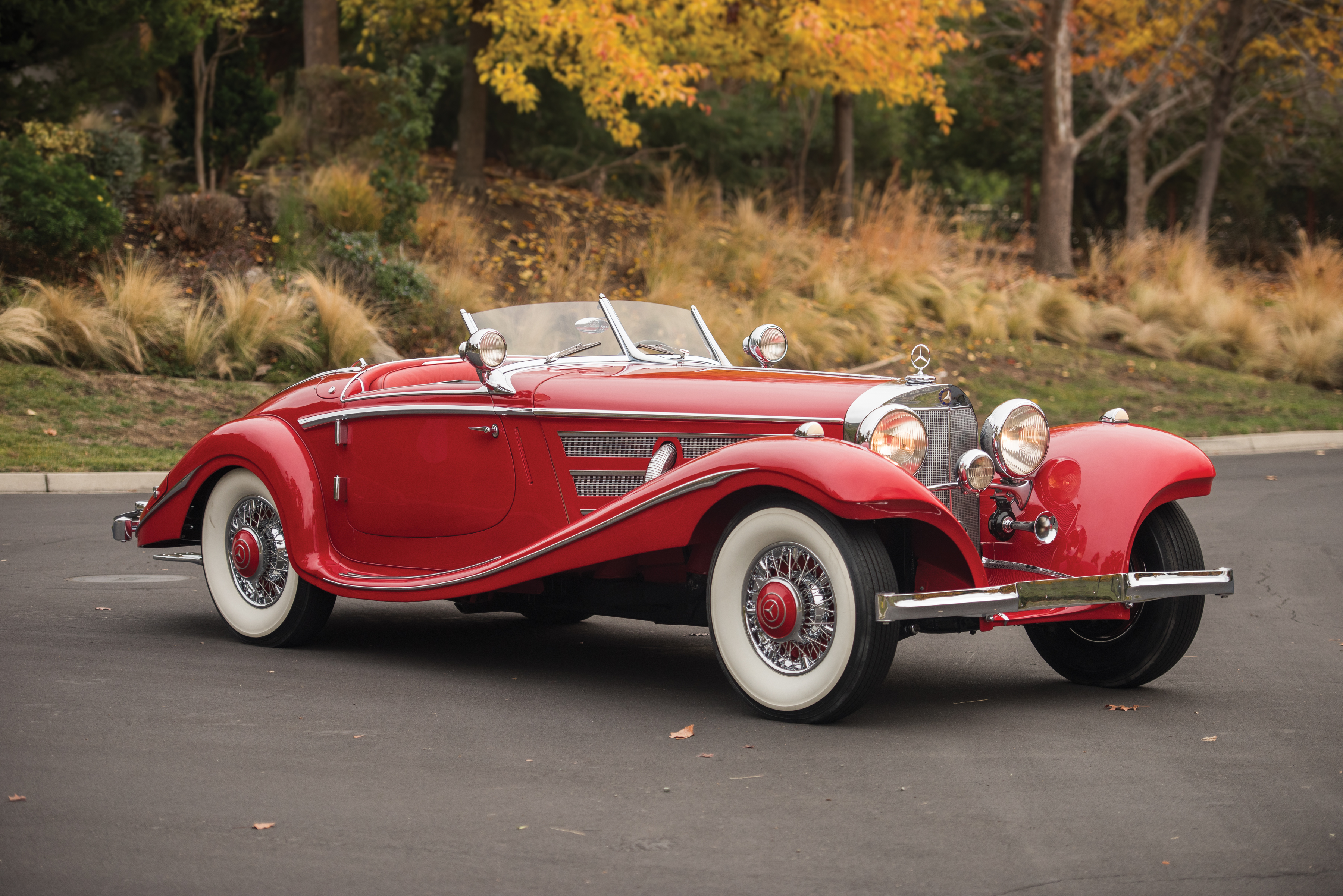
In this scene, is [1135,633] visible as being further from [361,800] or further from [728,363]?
[361,800]

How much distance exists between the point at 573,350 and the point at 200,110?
1447 cm

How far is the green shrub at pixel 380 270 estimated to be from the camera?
596 inches

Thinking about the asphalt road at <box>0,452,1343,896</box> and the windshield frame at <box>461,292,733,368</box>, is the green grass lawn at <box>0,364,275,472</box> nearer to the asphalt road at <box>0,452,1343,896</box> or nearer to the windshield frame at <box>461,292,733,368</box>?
the asphalt road at <box>0,452,1343,896</box>

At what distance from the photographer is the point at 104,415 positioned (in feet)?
40.2

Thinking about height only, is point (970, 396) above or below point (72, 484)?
above

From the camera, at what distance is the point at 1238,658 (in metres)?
5.81

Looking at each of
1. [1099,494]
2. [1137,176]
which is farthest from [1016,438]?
[1137,176]

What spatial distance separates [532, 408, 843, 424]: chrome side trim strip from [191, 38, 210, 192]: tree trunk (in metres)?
14.1

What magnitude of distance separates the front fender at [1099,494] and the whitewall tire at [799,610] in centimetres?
69

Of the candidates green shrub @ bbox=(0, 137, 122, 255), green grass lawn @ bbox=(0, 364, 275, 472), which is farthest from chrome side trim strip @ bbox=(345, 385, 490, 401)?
green shrub @ bbox=(0, 137, 122, 255)

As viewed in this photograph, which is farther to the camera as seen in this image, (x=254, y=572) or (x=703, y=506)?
(x=254, y=572)

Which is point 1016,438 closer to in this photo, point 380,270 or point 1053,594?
point 1053,594

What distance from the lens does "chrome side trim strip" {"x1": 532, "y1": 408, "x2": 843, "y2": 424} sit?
4.88 metres

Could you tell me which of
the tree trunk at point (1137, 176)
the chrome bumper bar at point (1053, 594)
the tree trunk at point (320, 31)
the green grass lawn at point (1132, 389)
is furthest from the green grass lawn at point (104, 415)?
the tree trunk at point (1137, 176)
